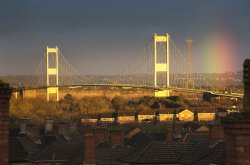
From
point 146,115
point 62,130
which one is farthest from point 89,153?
point 146,115

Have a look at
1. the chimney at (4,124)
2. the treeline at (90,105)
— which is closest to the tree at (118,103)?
the treeline at (90,105)

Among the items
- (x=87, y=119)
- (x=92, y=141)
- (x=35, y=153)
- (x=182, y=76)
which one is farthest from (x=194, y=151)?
(x=182, y=76)

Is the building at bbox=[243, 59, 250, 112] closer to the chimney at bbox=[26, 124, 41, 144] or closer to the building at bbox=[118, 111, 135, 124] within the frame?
the chimney at bbox=[26, 124, 41, 144]

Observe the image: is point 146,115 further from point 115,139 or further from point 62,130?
point 115,139

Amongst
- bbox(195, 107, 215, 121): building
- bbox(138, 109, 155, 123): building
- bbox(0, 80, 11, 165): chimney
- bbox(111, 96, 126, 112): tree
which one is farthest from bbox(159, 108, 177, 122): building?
bbox(0, 80, 11, 165): chimney

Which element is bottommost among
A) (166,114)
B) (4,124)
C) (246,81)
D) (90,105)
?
(166,114)

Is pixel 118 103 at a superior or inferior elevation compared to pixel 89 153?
superior

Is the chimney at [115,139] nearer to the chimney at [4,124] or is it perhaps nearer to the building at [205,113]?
the chimney at [4,124]

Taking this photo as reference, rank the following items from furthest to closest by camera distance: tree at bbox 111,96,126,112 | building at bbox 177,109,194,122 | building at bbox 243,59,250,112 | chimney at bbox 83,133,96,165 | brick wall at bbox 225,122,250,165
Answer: tree at bbox 111,96,126,112
building at bbox 177,109,194,122
chimney at bbox 83,133,96,165
building at bbox 243,59,250,112
brick wall at bbox 225,122,250,165
